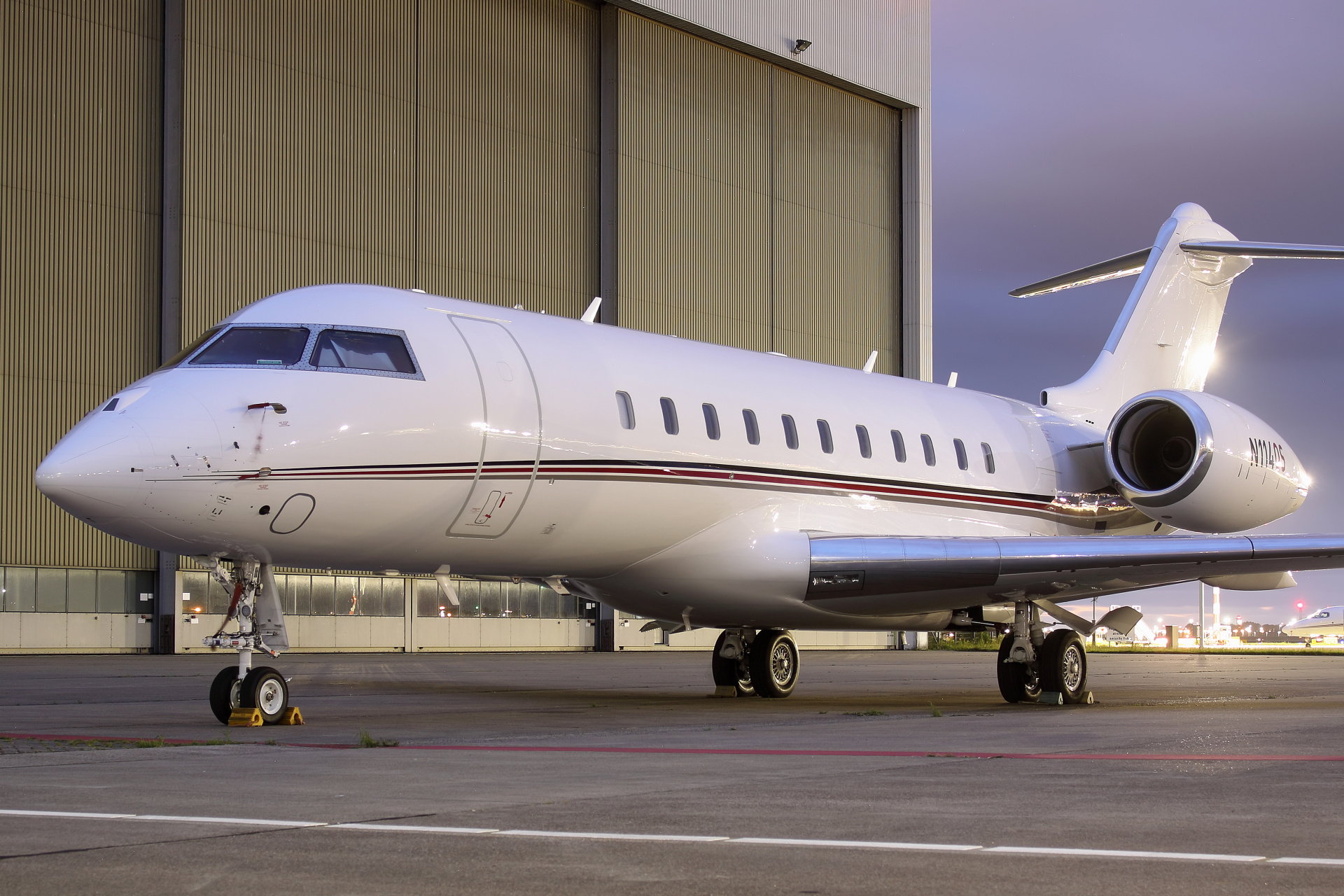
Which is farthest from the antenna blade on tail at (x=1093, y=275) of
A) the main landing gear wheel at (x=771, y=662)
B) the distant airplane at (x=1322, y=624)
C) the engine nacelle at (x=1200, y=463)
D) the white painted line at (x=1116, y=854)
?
the distant airplane at (x=1322, y=624)

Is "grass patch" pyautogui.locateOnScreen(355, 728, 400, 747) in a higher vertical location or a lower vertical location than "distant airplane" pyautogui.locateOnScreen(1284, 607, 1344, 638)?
higher

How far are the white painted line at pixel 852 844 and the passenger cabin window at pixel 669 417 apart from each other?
8.67m

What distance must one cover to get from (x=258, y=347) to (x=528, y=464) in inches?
97.8

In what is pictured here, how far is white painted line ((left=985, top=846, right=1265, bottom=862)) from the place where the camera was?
4.85 metres

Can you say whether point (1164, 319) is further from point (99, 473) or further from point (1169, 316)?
point (99, 473)

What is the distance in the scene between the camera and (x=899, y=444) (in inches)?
651

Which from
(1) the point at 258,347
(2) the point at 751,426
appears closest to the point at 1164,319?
(2) the point at 751,426

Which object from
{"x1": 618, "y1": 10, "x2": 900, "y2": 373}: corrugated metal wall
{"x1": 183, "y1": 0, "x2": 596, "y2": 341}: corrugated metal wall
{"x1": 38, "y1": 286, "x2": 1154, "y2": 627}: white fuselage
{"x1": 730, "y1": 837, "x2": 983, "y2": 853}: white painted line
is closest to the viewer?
{"x1": 730, "y1": 837, "x2": 983, "y2": 853}: white painted line

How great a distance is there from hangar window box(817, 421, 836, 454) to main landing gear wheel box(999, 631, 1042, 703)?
2891mm

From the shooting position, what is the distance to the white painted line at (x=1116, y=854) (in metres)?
4.85

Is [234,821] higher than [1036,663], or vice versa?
[234,821]

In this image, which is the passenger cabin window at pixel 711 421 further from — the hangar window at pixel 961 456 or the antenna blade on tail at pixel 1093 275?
the antenna blade on tail at pixel 1093 275

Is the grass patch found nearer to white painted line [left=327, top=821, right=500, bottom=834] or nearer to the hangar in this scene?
white painted line [left=327, top=821, right=500, bottom=834]

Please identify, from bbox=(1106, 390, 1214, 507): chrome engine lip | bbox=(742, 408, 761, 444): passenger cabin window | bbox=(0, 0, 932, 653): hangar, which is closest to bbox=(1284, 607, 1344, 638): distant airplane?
bbox=(0, 0, 932, 653): hangar
